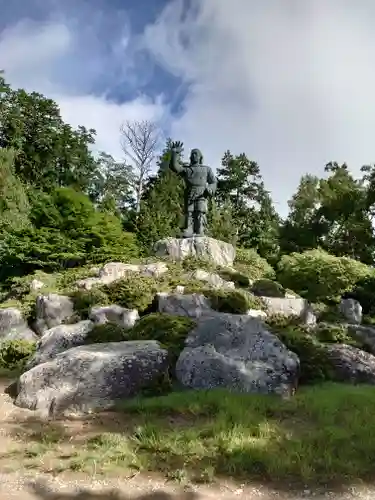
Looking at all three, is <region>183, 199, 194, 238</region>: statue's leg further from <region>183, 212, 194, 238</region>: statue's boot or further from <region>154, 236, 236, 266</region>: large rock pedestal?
<region>154, 236, 236, 266</region>: large rock pedestal

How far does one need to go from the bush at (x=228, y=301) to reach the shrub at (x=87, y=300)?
2181 mm

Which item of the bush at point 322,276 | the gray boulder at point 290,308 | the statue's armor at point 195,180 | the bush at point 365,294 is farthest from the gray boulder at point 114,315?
the bush at point 365,294

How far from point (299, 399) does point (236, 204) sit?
1267 inches

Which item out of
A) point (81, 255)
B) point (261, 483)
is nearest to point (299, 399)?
point (261, 483)

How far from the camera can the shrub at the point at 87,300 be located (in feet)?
32.6

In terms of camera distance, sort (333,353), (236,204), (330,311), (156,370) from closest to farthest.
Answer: (156,370) < (333,353) < (330,311) < (236,204)

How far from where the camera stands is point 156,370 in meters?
6.07

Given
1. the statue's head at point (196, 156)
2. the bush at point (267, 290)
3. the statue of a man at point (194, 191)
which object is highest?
the statue's head at point (196, 156)

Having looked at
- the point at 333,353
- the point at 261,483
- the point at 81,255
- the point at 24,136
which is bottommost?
the point at 261,483

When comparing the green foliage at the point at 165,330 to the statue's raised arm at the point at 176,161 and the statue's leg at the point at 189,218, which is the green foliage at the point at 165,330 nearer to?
the statue's leg at the point at 189,218

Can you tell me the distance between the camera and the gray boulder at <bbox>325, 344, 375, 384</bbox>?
6988 millimetres

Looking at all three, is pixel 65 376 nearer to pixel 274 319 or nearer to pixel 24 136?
pixel 274 319

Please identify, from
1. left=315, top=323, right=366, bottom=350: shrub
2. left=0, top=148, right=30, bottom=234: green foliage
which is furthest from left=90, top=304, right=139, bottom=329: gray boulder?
left=0, top=148, right=30, bottom=234: green foliage

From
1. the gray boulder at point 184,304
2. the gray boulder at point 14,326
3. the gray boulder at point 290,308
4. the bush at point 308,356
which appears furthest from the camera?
the gray boulder at point 290,308
